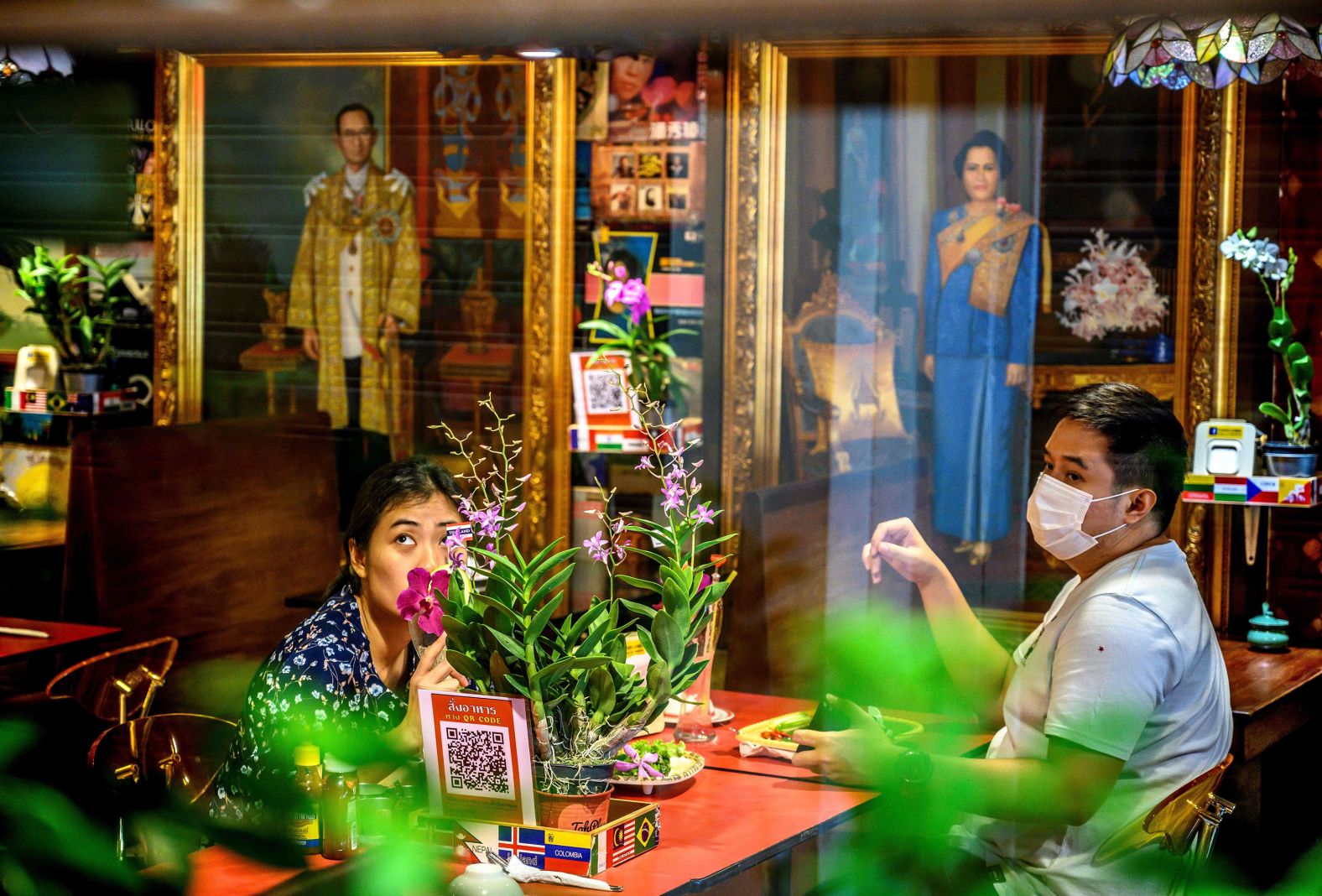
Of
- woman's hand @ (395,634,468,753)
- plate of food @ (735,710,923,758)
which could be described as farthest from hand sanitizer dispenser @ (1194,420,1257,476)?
woman's hand @ (395,634,468,753)

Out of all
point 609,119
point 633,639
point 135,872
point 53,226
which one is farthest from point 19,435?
→ point 135,872

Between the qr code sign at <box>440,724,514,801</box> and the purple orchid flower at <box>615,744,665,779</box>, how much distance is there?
134 millimetres

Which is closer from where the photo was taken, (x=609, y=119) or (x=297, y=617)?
(x=297, y=617)

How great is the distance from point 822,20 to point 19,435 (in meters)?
3.83

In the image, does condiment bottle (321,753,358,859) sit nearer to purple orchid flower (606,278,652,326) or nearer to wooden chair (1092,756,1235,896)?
wooden chair (1092,756,1235,896)

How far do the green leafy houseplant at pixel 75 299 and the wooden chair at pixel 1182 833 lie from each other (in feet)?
11.8

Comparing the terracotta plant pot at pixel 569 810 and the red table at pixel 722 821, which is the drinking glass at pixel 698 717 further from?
the terracotta plant pot at pixel 569 810

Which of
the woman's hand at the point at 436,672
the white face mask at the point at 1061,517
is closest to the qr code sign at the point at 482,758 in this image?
the woman's hand at the point at 436,672

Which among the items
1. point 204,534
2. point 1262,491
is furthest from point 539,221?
point 1262,491

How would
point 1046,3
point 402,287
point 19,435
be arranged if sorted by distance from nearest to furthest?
1. point 1046,3
2. point 19,435
3. point 402,287

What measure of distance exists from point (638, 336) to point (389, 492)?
2.00 metres

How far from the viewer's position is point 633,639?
2.26m

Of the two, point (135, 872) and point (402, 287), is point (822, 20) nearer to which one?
point (135, 872)

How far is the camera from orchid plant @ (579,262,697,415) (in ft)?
13.3
